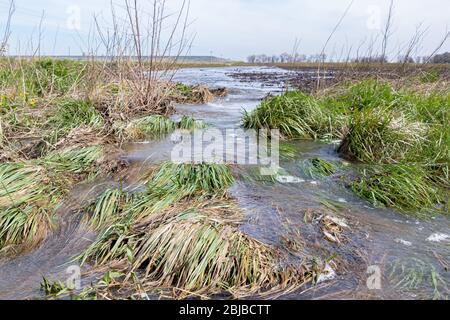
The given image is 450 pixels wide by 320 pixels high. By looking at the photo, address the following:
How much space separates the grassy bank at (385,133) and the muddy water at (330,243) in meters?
0.33

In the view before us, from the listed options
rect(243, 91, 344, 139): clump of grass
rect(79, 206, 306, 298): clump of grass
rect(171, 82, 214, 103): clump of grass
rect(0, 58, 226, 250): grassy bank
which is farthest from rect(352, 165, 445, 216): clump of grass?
rect(171, 82, 214, 103): clump of grass

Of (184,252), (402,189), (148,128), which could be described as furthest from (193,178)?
(148,128)

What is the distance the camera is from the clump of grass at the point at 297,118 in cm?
602

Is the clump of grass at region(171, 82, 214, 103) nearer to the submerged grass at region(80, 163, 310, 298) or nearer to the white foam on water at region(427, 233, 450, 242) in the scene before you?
the submerged grass at region(80, 163, 310, 298)

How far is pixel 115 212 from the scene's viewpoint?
309cm

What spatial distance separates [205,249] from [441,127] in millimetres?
4331

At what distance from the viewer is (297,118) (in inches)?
243

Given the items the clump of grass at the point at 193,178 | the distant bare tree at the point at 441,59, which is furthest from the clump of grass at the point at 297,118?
the distant bare tree at the point at 441,59

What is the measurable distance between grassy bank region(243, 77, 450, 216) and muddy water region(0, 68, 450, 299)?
33 cm

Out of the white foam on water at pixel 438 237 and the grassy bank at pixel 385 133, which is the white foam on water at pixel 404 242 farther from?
the grassy bank at pixel 385 133
